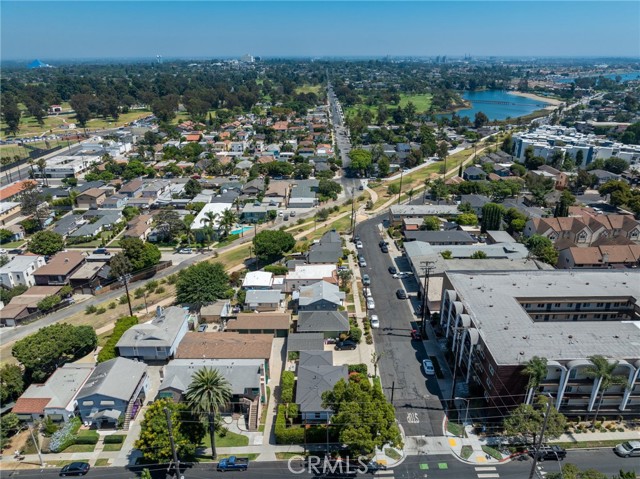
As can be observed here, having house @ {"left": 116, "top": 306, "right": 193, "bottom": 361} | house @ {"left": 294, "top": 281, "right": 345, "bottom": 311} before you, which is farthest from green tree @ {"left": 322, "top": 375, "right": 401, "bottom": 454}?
house @ {"left": 116, "top": 306, "right": 193, "bottom": 361}

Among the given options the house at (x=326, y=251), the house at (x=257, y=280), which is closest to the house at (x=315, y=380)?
the house at (x=257, y=280)

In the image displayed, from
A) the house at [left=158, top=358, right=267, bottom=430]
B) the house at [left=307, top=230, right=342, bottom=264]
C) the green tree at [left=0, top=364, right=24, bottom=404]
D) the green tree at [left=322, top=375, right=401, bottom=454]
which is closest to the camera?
the green tree at [left=322, top=375, right=401, bottom=454]

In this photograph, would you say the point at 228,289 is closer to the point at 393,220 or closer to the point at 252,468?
the point at 252,468

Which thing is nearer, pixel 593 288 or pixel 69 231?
pixel 593 288

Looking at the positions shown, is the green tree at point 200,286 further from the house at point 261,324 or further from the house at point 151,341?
the house at point 151,341

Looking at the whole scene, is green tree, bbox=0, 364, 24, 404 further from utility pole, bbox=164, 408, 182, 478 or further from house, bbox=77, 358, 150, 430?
utility pole, bbox=164, 408, 182, 478

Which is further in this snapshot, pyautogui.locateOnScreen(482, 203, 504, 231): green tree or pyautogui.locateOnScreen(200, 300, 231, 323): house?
pyautogui.locateOnScreen(482, 203, 504, 231): green tree

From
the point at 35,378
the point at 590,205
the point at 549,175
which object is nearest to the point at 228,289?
the point at 35,378
